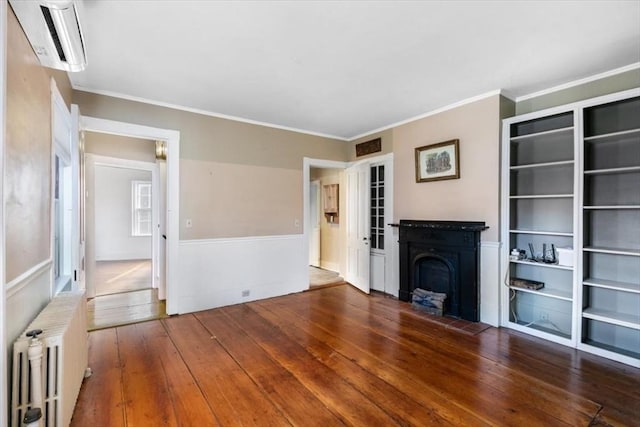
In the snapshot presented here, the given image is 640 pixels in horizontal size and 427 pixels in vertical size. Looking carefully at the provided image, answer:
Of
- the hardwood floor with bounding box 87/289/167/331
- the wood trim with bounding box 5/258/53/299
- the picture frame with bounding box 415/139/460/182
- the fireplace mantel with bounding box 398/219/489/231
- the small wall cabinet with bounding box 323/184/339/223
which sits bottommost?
the hardwood floor with bounding box 87/289/167/331

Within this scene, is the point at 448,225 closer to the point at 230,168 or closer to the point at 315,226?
the point at 230,168

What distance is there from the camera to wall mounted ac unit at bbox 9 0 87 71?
1.45m

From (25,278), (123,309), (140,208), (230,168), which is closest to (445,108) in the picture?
(230,168)

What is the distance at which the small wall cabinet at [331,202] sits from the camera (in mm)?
6309

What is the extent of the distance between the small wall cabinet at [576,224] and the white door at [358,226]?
1.92 metres

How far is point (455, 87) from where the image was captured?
3.20 m

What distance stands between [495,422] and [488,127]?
9.35ft

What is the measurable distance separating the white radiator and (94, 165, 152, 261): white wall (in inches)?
274

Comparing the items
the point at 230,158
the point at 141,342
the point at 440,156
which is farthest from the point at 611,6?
the point at 141,342

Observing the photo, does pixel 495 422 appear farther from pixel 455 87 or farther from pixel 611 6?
pixel 455 87

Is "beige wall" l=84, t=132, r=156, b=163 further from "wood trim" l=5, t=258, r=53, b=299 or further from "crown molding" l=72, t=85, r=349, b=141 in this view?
"wood trim" l=5, t=258, r=53, b=299

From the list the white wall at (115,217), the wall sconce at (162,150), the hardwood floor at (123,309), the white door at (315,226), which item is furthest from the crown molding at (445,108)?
the white wall at (115,217)

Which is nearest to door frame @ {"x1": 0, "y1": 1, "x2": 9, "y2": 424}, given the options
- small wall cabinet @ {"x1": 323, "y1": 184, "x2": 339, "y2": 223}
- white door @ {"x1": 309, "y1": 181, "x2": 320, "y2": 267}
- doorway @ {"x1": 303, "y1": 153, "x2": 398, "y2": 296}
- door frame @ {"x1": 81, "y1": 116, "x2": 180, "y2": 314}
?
door frame @ {"x1": 81, "y1": 116, "x2": 180, "y2": 314}

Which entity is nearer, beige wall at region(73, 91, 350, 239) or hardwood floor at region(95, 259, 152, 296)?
beige wall at region(73, 91, 350, 239)
